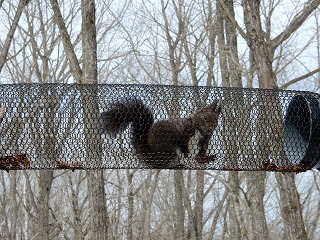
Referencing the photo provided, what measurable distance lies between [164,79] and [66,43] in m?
6.99

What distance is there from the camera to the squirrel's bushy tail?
3.24m

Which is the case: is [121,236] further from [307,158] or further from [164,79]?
[307,158]

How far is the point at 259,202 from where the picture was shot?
931 cm

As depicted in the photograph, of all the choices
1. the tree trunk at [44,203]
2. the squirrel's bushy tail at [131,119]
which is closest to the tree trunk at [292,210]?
the squirrel's bushy tail at [131,119]

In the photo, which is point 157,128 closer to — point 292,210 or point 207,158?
point 207,158

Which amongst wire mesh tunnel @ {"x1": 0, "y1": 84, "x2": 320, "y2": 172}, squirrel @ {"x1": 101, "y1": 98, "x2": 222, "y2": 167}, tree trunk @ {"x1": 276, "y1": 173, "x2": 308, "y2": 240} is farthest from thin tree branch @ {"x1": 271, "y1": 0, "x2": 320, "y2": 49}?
squirrel @ {"x1": 101, "y1": 98, "x2": 222, "y2": 167}

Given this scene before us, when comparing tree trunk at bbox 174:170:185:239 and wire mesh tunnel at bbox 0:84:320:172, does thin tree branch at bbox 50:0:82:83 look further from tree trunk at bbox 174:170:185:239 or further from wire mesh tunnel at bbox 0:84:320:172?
tree trunk at bbox 174:170:185:239

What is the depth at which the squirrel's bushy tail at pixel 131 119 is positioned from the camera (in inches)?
128

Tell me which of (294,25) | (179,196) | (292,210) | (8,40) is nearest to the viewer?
(292,210)

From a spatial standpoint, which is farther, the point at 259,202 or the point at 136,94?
the point at 259,202

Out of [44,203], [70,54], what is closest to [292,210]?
[70,54]

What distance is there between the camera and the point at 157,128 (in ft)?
10.6

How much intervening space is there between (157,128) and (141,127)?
103 mm

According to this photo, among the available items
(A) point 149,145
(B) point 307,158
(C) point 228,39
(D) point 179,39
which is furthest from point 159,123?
(D) point 179,39
